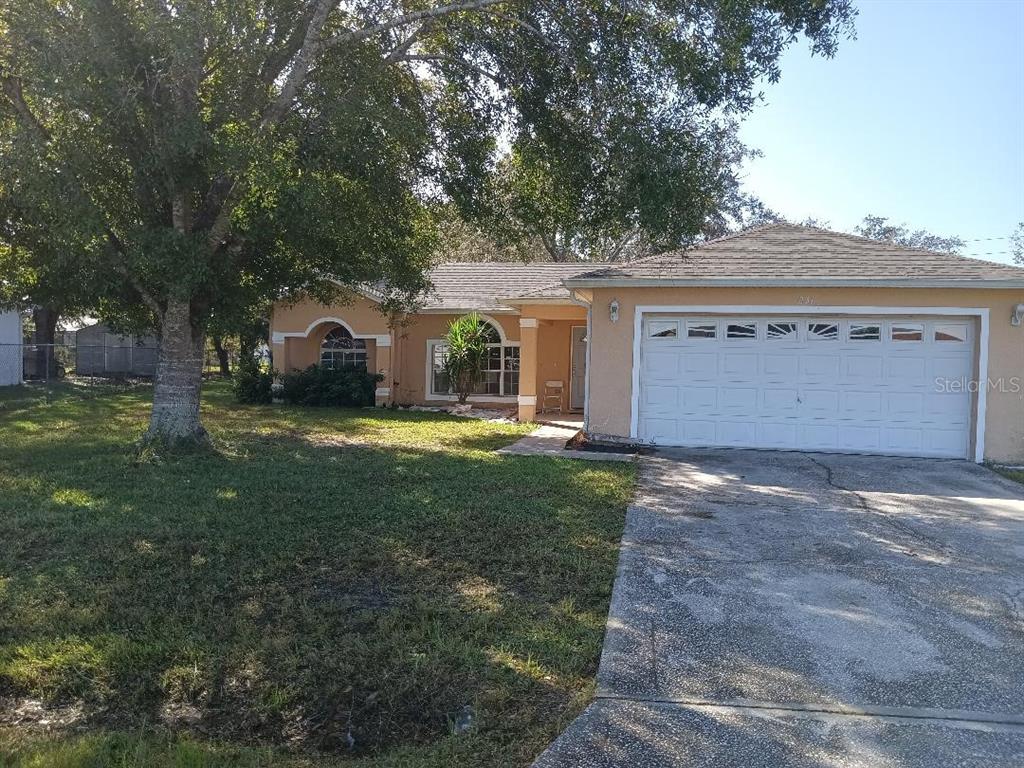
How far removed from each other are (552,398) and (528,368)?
259 cm

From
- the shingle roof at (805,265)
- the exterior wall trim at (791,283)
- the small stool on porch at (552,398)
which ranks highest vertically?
the shingle roof at (805,265)

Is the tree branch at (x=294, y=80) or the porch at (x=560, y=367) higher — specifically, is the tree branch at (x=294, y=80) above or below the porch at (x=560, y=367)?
above

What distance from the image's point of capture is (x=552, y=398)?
758 inches

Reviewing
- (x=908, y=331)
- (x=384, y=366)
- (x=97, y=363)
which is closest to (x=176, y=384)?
(x=384, y=366)

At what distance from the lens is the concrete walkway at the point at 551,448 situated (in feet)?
38.7

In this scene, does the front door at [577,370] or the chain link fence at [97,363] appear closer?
the front door at [577,370]

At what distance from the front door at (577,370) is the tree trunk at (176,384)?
999 centimetres

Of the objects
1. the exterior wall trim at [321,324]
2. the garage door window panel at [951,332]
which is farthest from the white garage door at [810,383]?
the exterior wall trim at [321,324]

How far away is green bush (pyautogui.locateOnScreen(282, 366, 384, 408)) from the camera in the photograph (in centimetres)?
1914

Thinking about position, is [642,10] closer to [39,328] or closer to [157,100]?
[157,100]

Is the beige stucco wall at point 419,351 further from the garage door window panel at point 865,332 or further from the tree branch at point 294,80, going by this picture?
the tree branch at point 294,80

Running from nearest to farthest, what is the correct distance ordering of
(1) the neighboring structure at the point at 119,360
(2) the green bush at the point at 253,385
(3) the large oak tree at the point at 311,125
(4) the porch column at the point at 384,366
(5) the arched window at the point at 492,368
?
(3) the large oak tree at the point at 311,125 < (4) the porch column at the point at 384,366 < (2) the green bush at the point at 253,385 < (5) the arched window at the point at 492,368 < (1) the neighboring structure at the point at 119,360

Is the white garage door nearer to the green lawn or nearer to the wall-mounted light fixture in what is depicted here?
the wall-mounted light fixture

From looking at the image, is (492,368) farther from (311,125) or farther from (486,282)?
(311,125)
